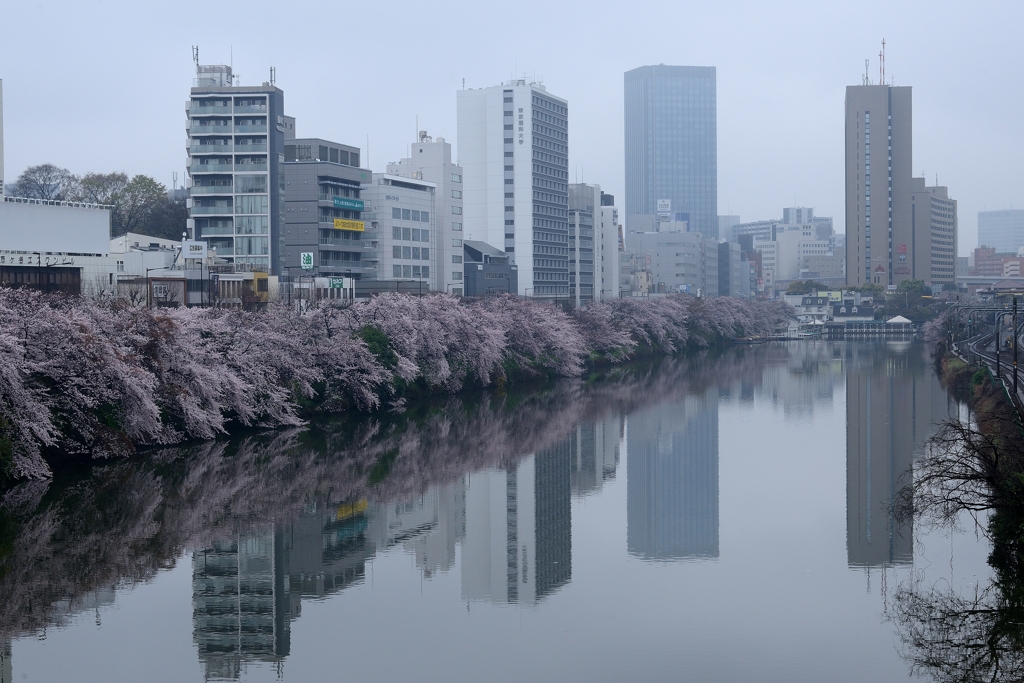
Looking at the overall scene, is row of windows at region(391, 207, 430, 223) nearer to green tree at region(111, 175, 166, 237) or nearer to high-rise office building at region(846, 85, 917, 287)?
green tree at region(111, 175, 166, 237)

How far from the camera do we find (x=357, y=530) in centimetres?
1697

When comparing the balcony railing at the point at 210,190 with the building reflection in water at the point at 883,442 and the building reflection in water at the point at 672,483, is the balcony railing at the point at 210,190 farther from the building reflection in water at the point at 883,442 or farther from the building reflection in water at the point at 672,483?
the building reflection in water at the point at 883,442

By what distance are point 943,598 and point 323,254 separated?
4323cm

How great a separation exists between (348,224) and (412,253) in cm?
635

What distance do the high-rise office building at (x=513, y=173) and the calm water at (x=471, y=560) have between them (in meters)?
50.3

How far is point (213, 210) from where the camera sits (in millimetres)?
49688

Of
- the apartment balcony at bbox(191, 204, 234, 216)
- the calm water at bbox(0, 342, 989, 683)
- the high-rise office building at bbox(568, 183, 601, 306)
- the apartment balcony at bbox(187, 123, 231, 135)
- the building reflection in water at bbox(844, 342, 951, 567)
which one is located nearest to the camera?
the calm water at bbox(0, 342, 989, 683)

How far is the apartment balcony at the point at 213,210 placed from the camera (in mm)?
49469

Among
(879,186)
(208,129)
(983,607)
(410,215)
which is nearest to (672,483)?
(983,607)

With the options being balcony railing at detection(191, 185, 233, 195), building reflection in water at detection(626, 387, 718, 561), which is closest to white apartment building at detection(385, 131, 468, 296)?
balcony railing at detection(191, 185, 233, 195)

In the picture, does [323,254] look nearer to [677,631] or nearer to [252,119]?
[252,119]

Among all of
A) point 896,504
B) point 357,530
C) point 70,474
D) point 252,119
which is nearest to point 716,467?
point 896,504

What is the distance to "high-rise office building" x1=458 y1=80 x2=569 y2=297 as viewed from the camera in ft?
250

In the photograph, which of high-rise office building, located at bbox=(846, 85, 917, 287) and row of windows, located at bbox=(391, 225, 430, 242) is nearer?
row of windows, located at bbox=(391, 225, 430, 242)
